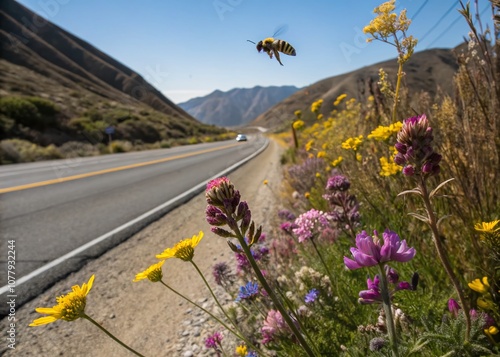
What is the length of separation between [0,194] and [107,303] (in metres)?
6.66

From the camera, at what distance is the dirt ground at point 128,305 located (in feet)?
8.51

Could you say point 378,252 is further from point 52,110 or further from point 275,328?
point 52,110

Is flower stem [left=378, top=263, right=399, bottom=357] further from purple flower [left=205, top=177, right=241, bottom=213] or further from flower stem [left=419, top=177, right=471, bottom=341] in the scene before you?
purple flower [left=205, top=177, right=241, bottom=213]

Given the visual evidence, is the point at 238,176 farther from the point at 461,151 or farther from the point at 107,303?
the point at 461,151

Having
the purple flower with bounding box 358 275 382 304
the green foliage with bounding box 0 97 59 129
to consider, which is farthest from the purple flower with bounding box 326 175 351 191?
the green foliage with bounding box 0 97 59 129

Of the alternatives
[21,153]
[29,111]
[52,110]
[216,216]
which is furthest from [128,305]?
[52,110]

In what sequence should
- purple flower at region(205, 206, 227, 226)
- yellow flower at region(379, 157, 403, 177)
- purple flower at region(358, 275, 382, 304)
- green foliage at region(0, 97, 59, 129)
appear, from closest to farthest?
purple flower at region(205, 206, 227, 226), purple flower at region(358, 275, 382, 304), yellow flower at region(379, 157, 403, 177), green foliage at region(0, 97, 59, 129)

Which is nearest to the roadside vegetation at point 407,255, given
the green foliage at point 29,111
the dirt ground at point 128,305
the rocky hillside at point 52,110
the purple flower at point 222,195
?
the purple flower at point 222,195

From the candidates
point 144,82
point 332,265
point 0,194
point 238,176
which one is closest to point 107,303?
point 332,265

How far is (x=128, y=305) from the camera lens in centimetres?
324

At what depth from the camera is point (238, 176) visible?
1078 cm

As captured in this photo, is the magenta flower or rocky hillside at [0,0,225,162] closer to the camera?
the magenta flower

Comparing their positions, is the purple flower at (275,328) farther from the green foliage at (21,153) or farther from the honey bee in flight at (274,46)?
the green foliage at (21,153)

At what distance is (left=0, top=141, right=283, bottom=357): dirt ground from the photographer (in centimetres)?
259
